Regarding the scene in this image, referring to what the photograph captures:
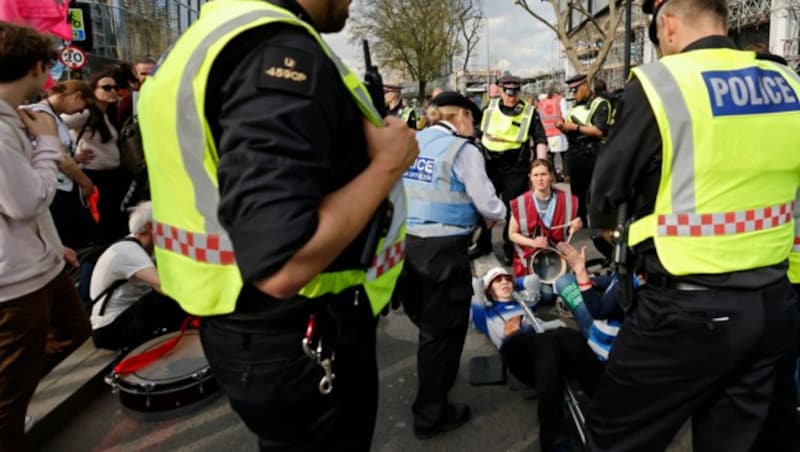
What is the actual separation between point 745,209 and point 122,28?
673 inches

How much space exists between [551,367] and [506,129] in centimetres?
364

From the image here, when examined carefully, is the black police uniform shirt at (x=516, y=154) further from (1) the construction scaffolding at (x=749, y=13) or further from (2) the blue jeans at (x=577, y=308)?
(1) the construction scaffolding at (x=749, y=13)

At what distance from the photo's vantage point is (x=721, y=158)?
1.51m

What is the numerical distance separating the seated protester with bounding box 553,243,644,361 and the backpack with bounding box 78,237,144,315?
2.64m

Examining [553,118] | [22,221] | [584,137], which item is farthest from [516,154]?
[22,221]

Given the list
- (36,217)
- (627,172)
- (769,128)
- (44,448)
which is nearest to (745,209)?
(769,128)

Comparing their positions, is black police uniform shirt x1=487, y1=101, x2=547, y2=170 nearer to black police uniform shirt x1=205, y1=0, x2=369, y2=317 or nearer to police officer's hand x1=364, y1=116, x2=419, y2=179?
police officer's hand x1=364, y1=116, x2=419, y2=179

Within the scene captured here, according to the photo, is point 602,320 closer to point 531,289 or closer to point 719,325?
point 531,289

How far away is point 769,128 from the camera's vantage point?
5.09ft

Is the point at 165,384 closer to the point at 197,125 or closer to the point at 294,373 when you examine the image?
the point at 294,373

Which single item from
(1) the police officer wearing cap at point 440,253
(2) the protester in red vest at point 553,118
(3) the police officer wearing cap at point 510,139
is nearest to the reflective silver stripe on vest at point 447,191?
(1) the police officer wearing cap at point 440,253

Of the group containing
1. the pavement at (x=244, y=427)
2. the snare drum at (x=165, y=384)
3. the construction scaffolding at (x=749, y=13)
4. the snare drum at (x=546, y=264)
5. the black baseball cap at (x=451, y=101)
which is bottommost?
the pavement at (x=244, y=427)

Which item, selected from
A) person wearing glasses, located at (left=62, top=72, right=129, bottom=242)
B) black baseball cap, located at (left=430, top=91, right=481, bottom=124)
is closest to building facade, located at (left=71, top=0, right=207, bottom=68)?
person wearing glasses, located at (left=62, top=72, right=129, bottom=242)

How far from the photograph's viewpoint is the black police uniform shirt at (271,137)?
872 mm
